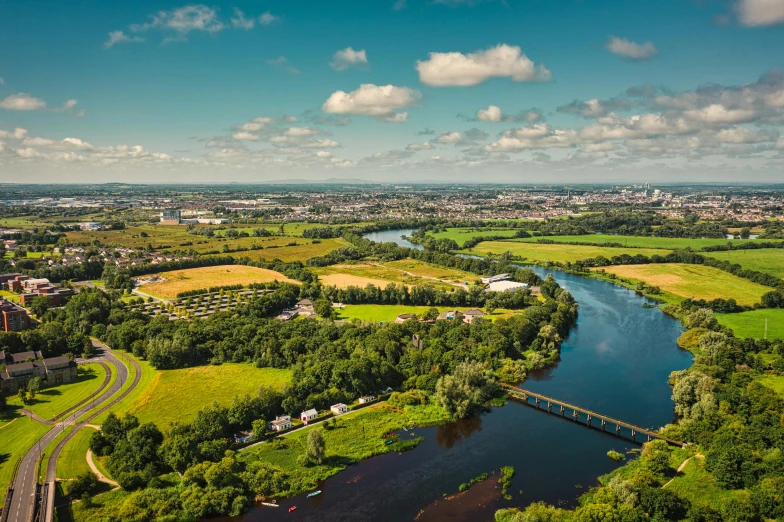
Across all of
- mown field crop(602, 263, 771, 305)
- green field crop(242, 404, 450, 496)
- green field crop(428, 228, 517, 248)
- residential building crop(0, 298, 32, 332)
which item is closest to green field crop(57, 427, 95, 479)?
green field crop(242, 404, 450, 496)

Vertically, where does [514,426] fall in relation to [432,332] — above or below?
below

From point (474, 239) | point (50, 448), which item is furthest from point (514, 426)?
point (474, 239)

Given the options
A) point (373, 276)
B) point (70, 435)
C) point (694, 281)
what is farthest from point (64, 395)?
point (694, 281)

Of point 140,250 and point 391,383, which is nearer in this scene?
point 391,383

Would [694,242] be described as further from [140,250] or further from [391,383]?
[140,250]

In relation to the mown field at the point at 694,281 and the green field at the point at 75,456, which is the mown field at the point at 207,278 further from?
the mown field at the point at 694,281

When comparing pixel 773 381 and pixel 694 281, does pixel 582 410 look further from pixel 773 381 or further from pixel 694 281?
pixel 694 281
